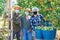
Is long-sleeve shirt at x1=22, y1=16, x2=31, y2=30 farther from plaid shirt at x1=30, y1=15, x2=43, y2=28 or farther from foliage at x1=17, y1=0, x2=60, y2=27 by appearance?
foliage at x1=17, y1=0, x2=60, y2=27

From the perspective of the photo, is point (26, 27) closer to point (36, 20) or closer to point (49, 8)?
point (36, 20)

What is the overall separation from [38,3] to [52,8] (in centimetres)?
62

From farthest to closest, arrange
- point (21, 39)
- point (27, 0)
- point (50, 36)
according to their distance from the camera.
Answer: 1. point (27, 0)
2. point (21, 39)
3. point (50, 36)

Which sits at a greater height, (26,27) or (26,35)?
(26,27)

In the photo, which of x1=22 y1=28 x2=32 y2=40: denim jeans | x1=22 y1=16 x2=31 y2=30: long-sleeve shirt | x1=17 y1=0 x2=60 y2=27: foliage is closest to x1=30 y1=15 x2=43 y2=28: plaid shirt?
x1=22 y1=16 x2=31 y2=30: long-sleeve shirt

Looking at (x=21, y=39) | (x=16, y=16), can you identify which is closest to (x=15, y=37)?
(x=21, y=39)

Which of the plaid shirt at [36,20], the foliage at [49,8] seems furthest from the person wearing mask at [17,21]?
the foliage at [49,8]

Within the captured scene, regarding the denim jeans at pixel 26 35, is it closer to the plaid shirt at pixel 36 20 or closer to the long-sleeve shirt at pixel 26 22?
the long-sleeve shirt at pixel 26 22

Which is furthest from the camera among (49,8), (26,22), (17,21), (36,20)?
(49,8)

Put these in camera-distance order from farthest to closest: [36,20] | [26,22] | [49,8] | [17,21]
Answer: [49,8] → [17,21] → [26,22] → [36,20]

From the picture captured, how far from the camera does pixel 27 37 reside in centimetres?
799

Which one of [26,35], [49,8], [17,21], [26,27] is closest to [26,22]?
[26,27]

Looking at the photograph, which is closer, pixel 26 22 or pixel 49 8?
pixel 26 22

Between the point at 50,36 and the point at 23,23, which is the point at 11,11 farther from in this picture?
the point at 50,36
